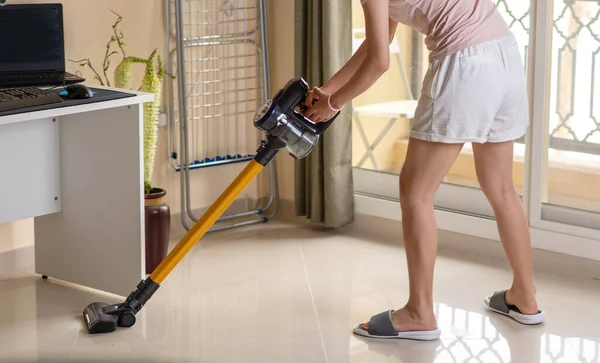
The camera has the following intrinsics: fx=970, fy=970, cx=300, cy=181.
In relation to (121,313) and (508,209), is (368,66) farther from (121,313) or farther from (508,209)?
(121,313)

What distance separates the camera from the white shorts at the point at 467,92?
266 centimetres

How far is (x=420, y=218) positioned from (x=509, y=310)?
0.52m

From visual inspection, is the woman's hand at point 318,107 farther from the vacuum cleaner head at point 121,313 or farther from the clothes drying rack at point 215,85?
the clothes drying rack at point 215,85

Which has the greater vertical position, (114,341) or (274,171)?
(274,171)

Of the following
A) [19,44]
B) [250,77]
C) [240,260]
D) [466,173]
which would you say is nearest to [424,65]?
[466,173]

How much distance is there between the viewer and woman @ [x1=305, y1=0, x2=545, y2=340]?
2611 millimetres

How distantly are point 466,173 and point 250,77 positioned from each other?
3.44ft

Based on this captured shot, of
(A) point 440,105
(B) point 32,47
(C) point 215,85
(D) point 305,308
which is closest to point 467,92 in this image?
(A) point 440,105

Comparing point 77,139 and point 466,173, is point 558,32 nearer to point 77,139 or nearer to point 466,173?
point 466,173

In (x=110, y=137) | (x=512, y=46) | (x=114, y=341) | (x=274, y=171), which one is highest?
(x=512, y=46)

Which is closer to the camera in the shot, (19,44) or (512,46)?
(512,46)

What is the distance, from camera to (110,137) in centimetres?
318

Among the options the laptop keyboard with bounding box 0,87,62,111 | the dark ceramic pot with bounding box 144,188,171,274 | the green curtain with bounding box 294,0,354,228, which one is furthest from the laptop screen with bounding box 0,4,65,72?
the green curtain with bounding box 294,0,354,228

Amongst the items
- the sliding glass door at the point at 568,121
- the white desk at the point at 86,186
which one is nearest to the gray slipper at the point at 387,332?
the white desk at the point at 86,186
